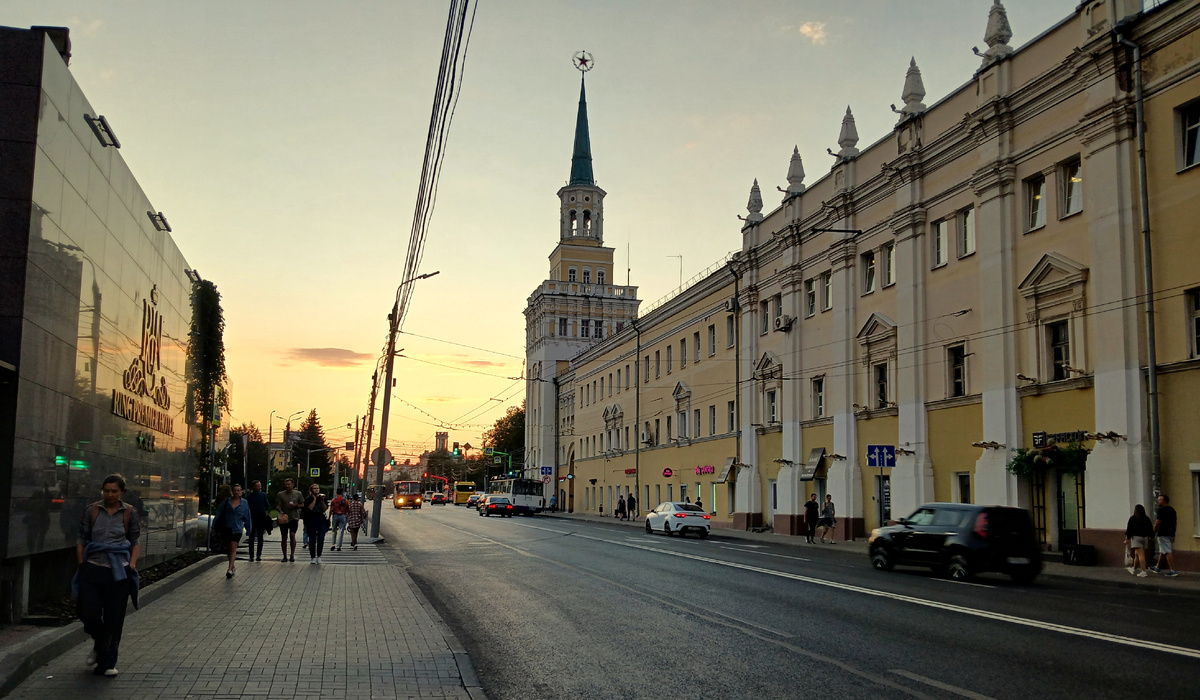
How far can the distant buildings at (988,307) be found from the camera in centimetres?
2220

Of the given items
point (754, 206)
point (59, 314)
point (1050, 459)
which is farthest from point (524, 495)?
point (59, 314)

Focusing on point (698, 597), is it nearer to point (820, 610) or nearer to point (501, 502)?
point (820, 610)

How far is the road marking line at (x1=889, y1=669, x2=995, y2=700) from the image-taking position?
7766 millimetres

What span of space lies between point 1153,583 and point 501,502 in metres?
55.7

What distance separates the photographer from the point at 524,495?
7275cm

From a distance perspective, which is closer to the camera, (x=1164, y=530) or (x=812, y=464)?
(x=1164, y=530)

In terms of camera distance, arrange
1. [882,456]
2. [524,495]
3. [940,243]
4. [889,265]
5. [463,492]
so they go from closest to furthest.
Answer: [882,456], [940,243], [889,265], [524,495], [463,492]

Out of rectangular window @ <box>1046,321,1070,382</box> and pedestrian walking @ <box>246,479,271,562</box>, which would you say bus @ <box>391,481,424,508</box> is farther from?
rectangular window @ <box>1046,321,1070,382</box>

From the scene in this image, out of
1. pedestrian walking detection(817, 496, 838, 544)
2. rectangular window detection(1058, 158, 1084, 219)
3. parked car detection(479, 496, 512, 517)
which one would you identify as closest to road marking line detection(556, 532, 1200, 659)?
rectangular window detection(1058, 158, 1084, 219)

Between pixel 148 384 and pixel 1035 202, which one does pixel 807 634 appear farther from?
pixel 1035 202

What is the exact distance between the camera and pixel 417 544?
32188mm

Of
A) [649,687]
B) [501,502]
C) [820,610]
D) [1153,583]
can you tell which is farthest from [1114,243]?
[501,502]

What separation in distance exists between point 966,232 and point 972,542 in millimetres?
14010

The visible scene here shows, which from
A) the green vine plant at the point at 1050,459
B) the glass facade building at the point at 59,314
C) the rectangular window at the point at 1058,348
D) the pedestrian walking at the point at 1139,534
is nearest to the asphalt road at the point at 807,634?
the pedestrian walking at the point at 1139,534
